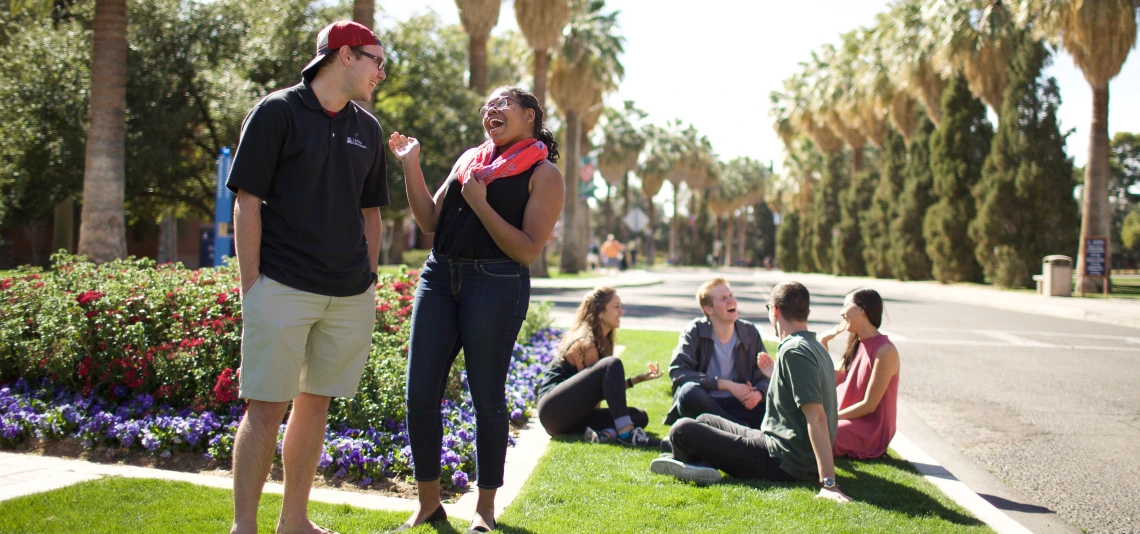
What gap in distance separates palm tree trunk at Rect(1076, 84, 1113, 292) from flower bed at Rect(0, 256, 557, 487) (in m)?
23.5

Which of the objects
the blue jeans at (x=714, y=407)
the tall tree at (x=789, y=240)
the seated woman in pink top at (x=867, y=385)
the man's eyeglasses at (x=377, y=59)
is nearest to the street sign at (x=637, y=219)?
the tall tree at (x=789, y=240)

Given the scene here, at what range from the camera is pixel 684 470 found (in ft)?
14.9

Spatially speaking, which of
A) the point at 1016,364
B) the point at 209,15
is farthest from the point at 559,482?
the point at 209,15

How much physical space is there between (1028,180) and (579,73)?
53.0 ft

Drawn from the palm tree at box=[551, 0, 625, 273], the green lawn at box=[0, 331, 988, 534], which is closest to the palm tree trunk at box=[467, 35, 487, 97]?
the palm tree at box=[551, 0, 625, 273]

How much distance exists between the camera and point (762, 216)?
100812 mm

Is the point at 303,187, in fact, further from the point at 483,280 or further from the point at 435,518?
the point at 435,518

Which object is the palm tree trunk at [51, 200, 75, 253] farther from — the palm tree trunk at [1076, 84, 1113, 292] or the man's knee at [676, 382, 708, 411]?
the palm tree trunk at [1076, 84, 1113, 292]

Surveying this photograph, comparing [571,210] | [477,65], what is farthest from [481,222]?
[571,210]

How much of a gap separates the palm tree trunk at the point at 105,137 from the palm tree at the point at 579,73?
21.6 metres

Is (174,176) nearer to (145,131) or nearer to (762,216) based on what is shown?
(145,131)

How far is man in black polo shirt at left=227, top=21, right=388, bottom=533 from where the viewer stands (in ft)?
9.86

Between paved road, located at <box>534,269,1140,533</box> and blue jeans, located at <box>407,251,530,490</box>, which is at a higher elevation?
blue jeans, located at <box>407,251,530,490</box>

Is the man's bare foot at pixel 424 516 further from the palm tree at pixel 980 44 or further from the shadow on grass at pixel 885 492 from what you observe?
the palm tree at pixel 980 44
